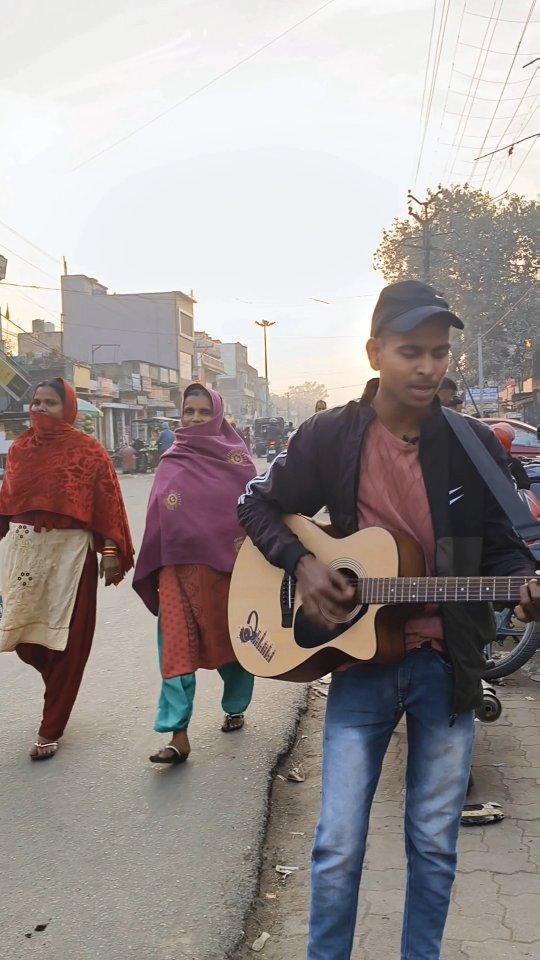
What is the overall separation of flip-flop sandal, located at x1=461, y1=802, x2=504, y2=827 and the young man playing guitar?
51.5 inches

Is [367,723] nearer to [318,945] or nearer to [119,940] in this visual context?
[318,945]

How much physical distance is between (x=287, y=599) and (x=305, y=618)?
12 centimetres

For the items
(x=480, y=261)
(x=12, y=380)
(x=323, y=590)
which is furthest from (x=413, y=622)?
(x=480, y=261)

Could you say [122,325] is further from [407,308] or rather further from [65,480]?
[407,308]

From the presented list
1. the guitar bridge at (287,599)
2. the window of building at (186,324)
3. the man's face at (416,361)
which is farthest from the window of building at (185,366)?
the man's face at (416,361)

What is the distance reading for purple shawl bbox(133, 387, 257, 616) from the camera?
14.0 feet

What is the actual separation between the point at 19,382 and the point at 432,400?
108 ft

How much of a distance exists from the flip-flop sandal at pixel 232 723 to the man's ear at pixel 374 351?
2855mm

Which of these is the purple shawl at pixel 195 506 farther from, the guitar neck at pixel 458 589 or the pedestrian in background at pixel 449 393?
the pedestrian in background at pixel 449 393

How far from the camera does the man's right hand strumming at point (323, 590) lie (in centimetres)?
217

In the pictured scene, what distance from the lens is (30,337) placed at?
5878 centimetres

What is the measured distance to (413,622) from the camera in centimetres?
217

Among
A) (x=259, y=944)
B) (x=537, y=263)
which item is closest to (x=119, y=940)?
(x=259, y=944)

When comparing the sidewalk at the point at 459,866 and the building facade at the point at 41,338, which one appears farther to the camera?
the building facade at the point at 41,338
